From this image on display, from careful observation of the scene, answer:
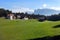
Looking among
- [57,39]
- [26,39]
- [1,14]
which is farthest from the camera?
[1,14]

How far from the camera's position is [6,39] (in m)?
32.4

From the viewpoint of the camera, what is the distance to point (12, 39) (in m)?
32.2

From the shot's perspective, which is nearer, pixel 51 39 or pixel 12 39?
pixel 51 39

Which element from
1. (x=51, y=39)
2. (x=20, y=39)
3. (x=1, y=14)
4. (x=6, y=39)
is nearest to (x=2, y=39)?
(x=6, y=39)

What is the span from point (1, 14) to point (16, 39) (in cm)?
10860

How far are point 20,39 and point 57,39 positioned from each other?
19.6 ft

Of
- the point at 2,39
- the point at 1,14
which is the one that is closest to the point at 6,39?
the point at 2,39

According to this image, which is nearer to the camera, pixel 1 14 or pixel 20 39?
pixel 20 39

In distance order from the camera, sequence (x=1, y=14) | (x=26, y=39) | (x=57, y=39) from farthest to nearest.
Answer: (x=1, y=14) → (x=26, y=39) → (x=57, y=39)

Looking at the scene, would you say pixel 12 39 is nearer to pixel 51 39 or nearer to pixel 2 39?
pixel 2 39

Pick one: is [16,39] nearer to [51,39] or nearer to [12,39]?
[12,39]

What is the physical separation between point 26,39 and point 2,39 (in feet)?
11.8

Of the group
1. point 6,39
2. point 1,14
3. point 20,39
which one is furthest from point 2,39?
point 1,14

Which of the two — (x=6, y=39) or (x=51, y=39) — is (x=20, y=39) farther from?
(x=51, y=39)
